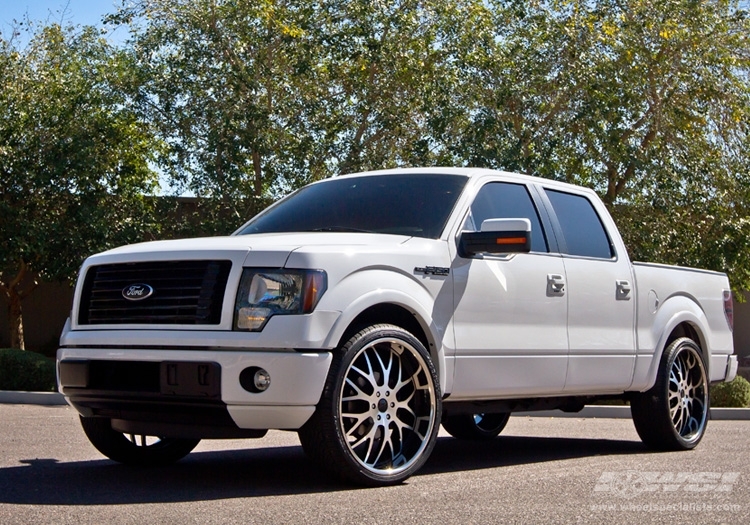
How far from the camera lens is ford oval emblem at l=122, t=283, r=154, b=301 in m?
6.16

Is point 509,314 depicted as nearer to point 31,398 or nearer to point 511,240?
point 511,240

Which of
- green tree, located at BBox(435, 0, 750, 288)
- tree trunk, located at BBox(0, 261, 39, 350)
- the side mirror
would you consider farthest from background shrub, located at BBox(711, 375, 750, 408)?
tree trunk, located at BBox(0, 261, 39, 350)

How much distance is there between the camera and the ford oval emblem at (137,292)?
6160 millimetres

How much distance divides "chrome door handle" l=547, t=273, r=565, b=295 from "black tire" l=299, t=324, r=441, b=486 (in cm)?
149

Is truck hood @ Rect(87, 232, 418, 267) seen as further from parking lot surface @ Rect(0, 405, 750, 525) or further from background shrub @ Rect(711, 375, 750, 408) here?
background shrub @ Rect(711, 375, 750, 408)

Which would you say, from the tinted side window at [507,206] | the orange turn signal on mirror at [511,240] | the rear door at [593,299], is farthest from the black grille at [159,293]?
the rear door at [593,299]

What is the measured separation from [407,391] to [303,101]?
16281mm

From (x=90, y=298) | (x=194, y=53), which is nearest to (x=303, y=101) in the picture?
(x=194, y=53)

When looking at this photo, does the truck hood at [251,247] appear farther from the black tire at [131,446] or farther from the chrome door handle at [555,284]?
the chrome door handle at [555,284]

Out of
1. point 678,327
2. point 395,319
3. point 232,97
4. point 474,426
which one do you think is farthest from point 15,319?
point 395,319

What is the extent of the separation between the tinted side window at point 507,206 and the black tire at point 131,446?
2.42 metres

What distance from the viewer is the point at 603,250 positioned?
8.48 metres

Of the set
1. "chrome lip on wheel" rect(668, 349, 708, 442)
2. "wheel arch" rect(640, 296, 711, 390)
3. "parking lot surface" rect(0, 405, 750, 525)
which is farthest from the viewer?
"chrome lip on wheel" rect(668, 349, 708, 442)

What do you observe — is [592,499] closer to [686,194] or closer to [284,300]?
[284,300]
